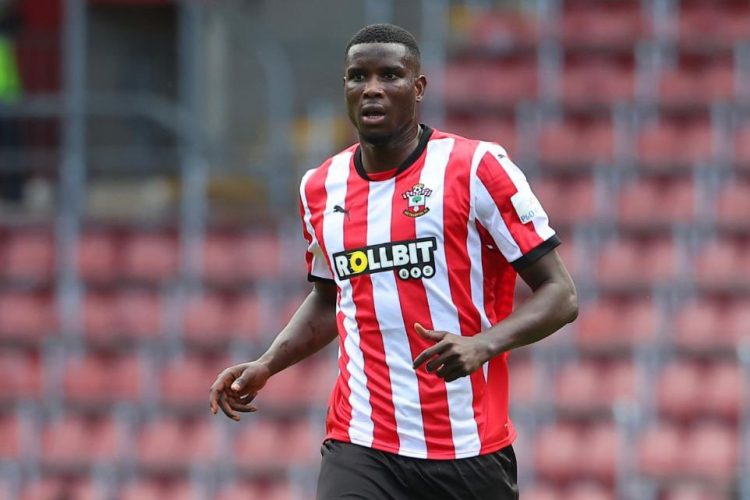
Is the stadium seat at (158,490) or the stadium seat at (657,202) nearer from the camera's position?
the stadium seat at (158,490)

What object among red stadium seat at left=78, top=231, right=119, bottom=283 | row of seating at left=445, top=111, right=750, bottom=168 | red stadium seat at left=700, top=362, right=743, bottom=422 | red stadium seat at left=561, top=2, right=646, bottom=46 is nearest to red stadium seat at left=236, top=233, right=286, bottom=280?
red stadium seat at left=78, top=231, right=119, bottom=283

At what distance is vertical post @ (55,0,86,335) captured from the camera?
1109cm

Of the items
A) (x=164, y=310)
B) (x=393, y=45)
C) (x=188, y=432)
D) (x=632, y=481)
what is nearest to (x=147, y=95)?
(x=164, y=310)

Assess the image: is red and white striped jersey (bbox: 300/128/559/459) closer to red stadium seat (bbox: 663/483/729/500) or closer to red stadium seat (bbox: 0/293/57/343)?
red stadium seat (bbox: 663/483/729/500)

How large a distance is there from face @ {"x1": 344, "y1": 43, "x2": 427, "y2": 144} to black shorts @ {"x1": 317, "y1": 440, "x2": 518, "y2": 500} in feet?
2.88

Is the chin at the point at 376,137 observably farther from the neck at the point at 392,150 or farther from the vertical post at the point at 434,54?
the vertical post at the point at 434,54

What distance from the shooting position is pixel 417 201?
4.31 meters

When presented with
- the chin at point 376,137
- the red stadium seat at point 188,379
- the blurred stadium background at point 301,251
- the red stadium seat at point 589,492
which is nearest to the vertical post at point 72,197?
the blurred stadium background at point 301,251

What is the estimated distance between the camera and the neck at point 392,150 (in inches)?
172

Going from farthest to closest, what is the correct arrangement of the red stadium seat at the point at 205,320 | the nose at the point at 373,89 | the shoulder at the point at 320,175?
the red stadium seat at the point at 205,320, the shoulder at the point at 320,175, the nose at the point at 373,89

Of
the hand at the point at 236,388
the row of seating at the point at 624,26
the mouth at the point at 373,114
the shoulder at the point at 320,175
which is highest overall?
the row of seating at the point at 624,26

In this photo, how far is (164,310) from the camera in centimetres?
1084

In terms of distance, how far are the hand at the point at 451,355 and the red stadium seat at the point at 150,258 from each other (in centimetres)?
722

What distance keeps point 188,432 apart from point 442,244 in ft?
20.2
